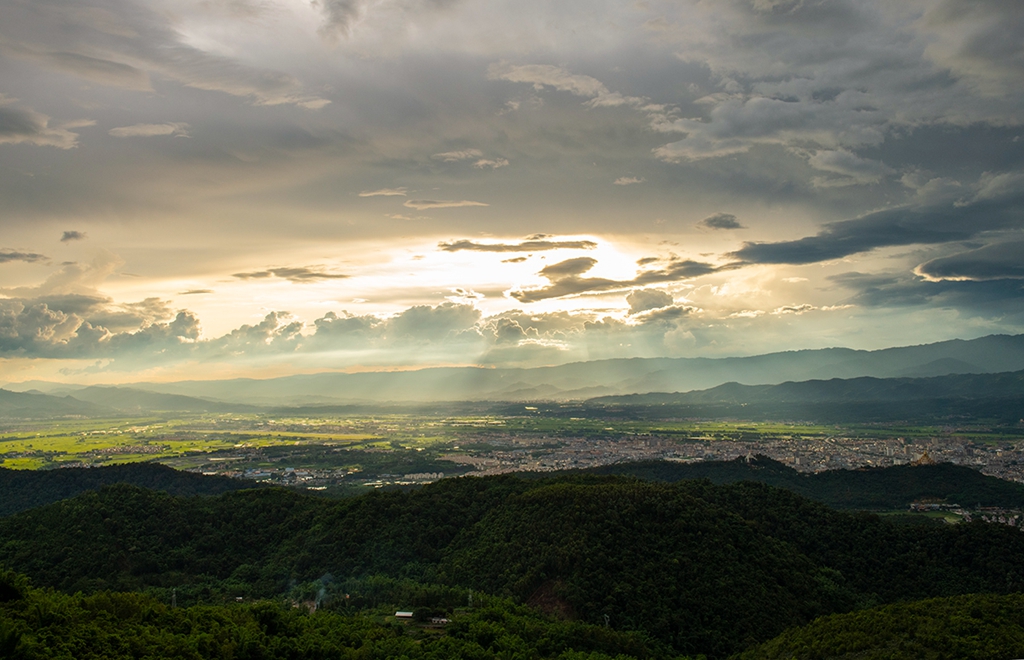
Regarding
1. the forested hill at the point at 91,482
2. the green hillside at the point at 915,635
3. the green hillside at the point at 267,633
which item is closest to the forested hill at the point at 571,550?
the green hillside at the point at 915,635

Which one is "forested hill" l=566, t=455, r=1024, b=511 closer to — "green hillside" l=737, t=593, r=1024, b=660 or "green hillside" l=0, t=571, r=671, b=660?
"green hillside" l=737, t=593, r=1024, b=660

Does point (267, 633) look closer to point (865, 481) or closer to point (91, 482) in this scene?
point (91, 482)

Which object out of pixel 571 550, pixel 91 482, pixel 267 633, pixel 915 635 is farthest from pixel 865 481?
pixel 91 482

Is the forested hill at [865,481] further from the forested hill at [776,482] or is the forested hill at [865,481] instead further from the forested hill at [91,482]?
the forested hill at [91,482]

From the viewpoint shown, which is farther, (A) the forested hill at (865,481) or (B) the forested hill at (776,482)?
(A) the forested hill at (865,481)

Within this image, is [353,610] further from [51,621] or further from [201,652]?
[51,621]

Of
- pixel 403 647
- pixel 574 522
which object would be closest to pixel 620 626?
pixel 574 522
